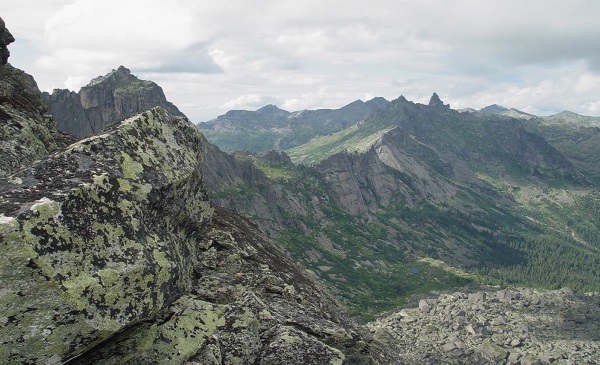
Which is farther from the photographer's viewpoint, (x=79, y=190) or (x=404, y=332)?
(x=404, y=332)

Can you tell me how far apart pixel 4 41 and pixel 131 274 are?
25900mm

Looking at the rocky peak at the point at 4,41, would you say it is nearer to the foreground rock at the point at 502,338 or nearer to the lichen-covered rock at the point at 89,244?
the lichen-covered rock at the point at 89,244

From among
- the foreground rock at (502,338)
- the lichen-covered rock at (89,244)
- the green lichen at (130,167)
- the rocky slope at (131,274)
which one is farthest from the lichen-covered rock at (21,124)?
the foreground rock at (502,338)

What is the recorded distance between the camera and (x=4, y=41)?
28.6 meters

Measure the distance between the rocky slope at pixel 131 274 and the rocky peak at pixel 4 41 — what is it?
963cm

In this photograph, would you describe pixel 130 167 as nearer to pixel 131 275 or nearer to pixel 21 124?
pixel 131 275

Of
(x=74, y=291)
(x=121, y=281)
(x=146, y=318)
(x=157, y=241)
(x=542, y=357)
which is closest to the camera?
(x=74, y=291)

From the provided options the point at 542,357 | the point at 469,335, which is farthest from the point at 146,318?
the point at 469,335

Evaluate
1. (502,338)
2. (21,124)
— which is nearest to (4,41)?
(21,124)

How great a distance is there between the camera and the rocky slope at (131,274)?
34.6 feet

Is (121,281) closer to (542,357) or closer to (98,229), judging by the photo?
(98,229)

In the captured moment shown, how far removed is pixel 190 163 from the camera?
59.9 feet

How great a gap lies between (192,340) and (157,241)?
12.2ft

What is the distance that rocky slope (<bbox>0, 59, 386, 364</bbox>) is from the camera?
1054cm
